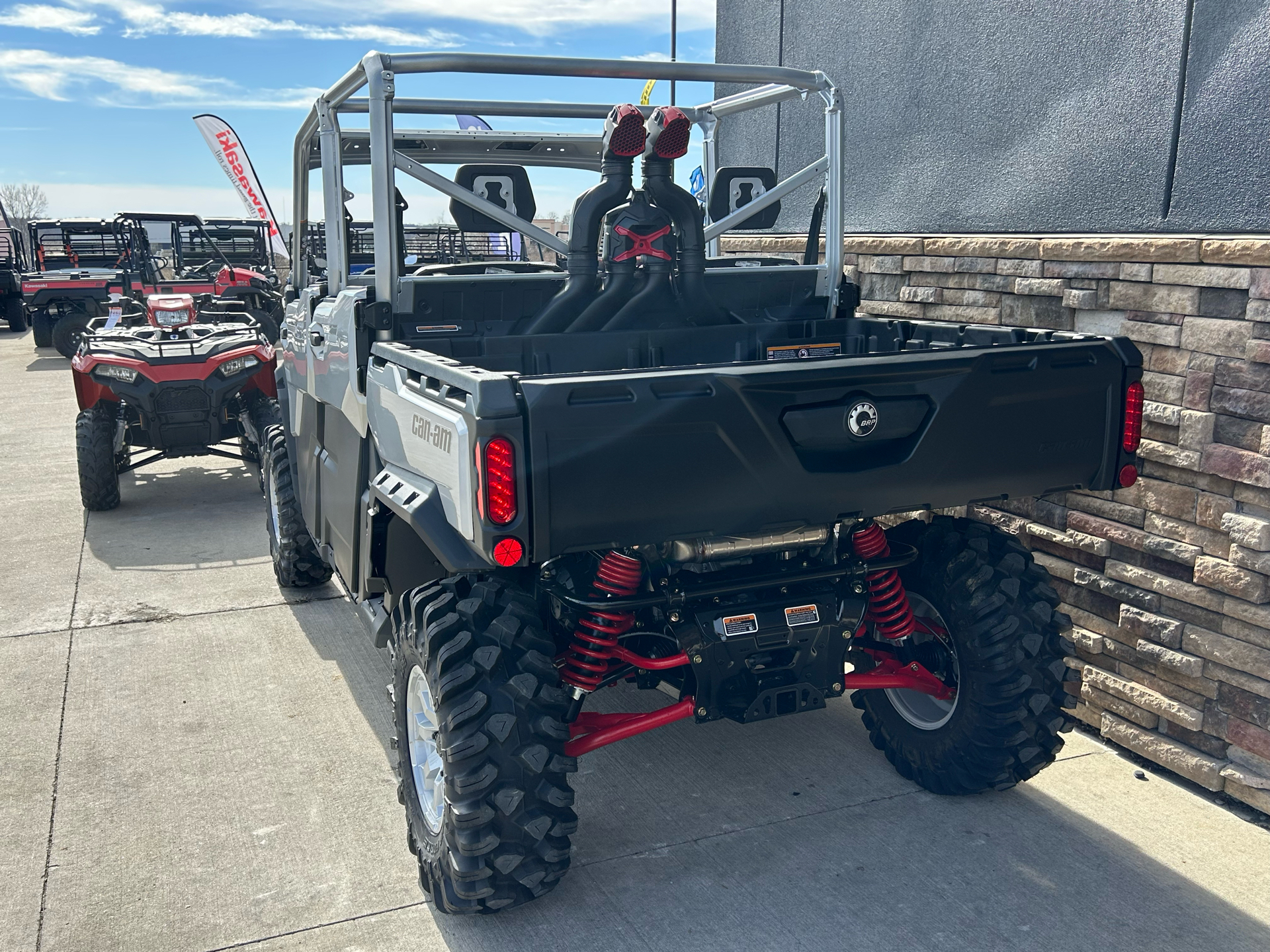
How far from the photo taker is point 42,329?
802 inches

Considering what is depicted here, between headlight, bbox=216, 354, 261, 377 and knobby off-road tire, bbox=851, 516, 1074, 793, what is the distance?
5775 millimetres

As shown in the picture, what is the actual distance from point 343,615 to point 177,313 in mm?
5318

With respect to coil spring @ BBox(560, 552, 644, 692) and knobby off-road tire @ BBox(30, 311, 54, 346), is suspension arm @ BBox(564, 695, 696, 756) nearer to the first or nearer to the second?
coil spring @ BBox(560, 552, 644, 692)

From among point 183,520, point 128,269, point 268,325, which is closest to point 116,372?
point 183,520

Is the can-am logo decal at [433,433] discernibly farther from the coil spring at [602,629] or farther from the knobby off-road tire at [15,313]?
the knobby off-road tire at [15,313]

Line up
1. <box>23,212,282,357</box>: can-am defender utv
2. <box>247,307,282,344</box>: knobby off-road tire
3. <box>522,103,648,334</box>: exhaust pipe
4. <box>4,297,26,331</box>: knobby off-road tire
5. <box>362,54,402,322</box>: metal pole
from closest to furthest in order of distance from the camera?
1. <box>362,54,402,322</box>: metal pole
2. <box>522,103,648,334</box>: exhaust pipe
3. <box>247,307,282,344</box>: knobby off-road tire
4. <box>23,212,282,357</box>: can-am defender utv
5. <box>4,297,26,331</box>: knobby off-road tire

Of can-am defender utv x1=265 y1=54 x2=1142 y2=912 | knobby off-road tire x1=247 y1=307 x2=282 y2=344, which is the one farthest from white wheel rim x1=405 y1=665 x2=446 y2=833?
knobby off-road tire x1=247 y1=307 x2=282 y2=344

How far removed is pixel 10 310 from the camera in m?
25.6

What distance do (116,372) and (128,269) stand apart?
9.30m

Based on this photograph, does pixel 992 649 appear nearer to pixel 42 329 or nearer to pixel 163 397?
pixel 163 397

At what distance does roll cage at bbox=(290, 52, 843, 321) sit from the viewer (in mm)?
3689

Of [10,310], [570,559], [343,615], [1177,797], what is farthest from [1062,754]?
[10,310]

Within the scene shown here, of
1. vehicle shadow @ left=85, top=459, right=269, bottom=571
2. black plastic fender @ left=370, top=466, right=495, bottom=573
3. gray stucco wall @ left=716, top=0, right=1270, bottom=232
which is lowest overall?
vehicle shadow @ left=85, top=459, right=269, bottom=571

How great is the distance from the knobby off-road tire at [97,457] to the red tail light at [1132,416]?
22.4ft
